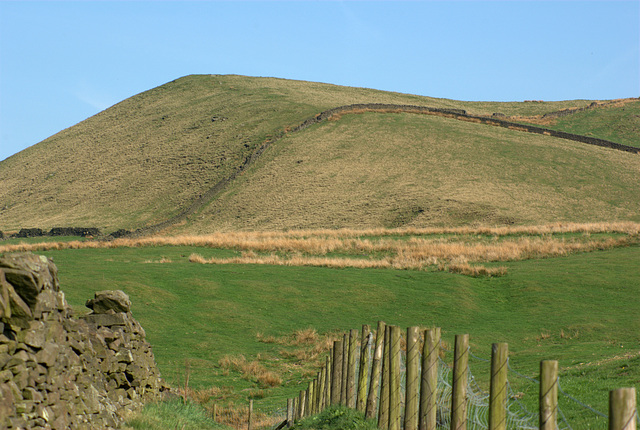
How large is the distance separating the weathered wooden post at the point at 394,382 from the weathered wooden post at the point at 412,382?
55 centimetres

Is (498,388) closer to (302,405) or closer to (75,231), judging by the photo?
(302,405)

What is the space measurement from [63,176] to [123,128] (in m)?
22.2

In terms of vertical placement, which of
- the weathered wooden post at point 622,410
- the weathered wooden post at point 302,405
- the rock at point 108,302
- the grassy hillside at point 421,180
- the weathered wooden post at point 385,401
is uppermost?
the grassy hillside at point 421,180

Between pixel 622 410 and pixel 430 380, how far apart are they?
3723 mm

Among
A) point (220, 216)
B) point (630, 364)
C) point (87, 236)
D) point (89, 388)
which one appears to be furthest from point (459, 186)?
point (89, 388)

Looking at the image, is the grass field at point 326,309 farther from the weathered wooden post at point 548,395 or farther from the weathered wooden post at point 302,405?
the weathered wooden post at point 548,395

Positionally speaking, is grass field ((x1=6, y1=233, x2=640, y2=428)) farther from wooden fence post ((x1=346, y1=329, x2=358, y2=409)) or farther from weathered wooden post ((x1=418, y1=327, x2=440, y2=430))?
weathered wooden post ((x1=418, y1=327, x2=440, y2=430))

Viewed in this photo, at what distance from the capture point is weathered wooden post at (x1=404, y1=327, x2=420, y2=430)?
8445 millimetres

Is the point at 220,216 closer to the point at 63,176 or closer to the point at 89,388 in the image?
the point at 63,176

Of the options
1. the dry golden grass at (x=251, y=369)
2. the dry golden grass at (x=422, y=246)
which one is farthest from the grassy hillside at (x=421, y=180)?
the dry golden grass at (x=251, y=369)

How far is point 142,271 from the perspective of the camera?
116 feet

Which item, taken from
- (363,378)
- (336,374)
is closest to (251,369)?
(336,374)

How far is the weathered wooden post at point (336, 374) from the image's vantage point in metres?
13.0

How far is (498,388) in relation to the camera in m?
6.32
